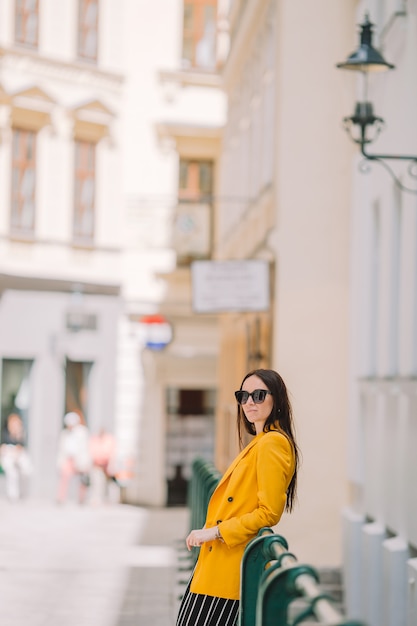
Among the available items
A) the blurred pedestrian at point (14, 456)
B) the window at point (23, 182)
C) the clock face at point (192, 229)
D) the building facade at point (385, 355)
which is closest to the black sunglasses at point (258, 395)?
the building facade at point (385, 355)

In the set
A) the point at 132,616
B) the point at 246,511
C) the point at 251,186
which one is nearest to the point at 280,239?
the point at 251,186

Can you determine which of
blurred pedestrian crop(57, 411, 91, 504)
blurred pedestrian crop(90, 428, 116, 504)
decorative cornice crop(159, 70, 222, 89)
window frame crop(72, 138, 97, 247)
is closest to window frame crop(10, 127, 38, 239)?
window frame crop(72, 138, 97, 247)

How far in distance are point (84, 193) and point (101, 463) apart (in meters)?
5.79

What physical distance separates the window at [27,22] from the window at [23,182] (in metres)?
1.89

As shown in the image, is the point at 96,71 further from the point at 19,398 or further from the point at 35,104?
the point at 19,398

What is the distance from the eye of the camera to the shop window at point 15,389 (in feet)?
96.8

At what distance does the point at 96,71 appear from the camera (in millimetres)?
30750

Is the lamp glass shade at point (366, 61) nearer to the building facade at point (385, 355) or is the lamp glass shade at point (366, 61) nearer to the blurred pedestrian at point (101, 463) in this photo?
the building facade at point (385, 355)

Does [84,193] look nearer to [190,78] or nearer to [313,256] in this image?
[190,78]

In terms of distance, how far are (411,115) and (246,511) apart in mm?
6562

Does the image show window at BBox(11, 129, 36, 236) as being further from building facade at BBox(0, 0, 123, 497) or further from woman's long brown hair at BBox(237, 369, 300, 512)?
woman's long brown hair at BBox(237, 369, 300, 512)

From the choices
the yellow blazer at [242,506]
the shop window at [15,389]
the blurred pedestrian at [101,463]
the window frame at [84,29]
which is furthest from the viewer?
the window frame at [84,29]

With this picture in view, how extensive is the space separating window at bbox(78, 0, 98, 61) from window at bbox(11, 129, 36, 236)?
2.41 m

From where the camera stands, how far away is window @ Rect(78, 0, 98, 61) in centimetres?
3080
